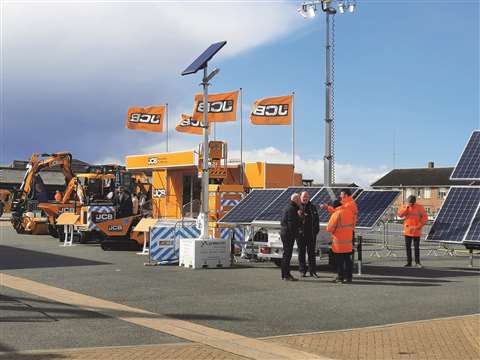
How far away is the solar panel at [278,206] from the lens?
1726 centimetres

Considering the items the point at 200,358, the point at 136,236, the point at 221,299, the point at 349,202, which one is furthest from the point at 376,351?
the point at 136,236

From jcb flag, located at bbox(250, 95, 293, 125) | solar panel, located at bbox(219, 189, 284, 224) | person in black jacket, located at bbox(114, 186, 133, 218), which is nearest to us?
solar panel, located at bbox(219, 189, 284, 224)

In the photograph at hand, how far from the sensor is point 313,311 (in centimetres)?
1050

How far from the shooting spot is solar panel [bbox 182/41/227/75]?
17.0m

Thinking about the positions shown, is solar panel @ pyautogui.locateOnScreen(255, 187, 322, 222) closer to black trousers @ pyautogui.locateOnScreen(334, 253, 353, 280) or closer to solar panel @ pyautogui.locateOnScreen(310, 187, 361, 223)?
solar panel @ pyautogui.locateOnScreen(310, 187, 361, 223)

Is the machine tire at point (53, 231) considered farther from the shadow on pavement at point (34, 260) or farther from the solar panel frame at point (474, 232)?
the solar panel frame at point (474, 232)

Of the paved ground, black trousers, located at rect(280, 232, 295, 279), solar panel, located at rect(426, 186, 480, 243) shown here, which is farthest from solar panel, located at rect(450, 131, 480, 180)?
black trousers, located at rect(280, 232, 295, 279)

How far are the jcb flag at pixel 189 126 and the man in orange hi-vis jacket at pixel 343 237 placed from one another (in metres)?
25.3

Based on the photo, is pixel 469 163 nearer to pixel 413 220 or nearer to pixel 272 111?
pixel 413 220

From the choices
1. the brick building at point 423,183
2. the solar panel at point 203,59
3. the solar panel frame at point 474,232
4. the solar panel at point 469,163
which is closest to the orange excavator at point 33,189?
the solar panel at point 203,59

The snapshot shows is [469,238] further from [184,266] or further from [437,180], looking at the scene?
[437,180]

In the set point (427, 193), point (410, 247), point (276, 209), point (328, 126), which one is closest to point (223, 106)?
point (328, 126)

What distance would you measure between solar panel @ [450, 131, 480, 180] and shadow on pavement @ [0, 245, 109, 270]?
10.0 metres

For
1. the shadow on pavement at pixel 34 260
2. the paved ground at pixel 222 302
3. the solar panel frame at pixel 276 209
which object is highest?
the solar panel frame at pixel 276 209
